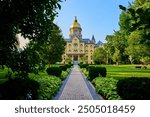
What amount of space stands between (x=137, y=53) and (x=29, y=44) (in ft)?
105

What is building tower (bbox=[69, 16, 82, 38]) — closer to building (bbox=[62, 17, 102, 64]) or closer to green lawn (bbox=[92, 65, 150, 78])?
building (bbox=[62, 17, 102, 64])

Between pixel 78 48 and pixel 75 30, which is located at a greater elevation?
pixel 75 30

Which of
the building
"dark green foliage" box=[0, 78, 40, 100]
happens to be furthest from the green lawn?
the building

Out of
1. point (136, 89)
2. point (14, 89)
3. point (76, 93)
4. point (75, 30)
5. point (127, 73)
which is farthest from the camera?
point (75, 30)

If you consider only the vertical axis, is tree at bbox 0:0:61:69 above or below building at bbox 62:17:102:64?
below

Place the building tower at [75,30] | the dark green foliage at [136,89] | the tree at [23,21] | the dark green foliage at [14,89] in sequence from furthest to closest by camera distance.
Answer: the building tower at [75,30] → the tree at [23,21] → the dark green foliage at [136,89] → the dark green foliage at [14,89]

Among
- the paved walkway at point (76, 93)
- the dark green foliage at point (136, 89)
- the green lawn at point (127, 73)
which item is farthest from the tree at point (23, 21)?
the green lawn at point (127, 73)

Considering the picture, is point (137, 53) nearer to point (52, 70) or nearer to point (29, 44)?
point (52, 70)

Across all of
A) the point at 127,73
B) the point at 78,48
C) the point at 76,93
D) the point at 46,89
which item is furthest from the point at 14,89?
the point at 78,48

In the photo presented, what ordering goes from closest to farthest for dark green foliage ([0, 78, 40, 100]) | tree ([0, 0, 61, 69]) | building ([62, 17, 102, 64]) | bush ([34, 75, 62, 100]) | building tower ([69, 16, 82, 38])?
dark green foliage ([0, 78, 40, 100]), tree ([0, 0, 61, 69]), bush ([34, 75, 62, 100]), building ([62, 17, 102, 64]), building tower ([69, 16, 82, 38])

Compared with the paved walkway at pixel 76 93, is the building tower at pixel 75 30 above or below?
above

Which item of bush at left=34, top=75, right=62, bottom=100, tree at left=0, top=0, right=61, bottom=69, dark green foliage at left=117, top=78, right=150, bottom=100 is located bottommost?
bush at left=34, top=75, right=62, bottom=100

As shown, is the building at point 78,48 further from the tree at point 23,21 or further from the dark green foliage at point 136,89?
the dark green foliage at point 136,89

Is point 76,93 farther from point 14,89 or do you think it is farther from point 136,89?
point 14,89
